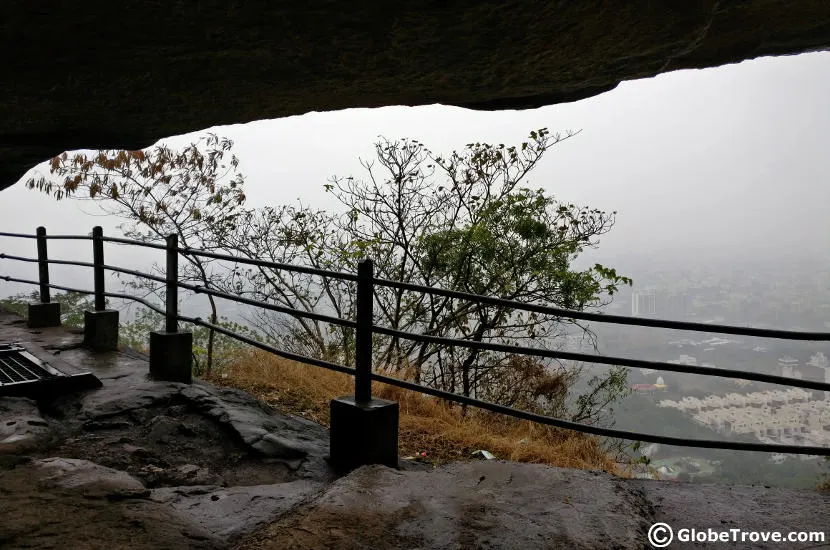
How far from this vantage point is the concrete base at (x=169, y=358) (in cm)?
468

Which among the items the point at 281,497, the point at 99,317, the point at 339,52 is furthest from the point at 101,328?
the point at 339,52

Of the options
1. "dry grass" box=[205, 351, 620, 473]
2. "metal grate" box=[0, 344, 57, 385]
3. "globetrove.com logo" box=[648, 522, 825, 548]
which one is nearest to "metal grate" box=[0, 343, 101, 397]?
"metal grate" box=[0, 344, 57, 385]

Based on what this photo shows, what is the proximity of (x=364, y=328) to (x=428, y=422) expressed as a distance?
2.38 m

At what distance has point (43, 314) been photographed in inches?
282

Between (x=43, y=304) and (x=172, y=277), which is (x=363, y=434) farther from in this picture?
(x=43, y=304)

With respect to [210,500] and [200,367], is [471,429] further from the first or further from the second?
[200,367]

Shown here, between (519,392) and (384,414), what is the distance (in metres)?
4.83

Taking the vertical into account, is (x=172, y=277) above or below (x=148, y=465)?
above

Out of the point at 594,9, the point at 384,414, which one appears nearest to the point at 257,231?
the point at 384,414

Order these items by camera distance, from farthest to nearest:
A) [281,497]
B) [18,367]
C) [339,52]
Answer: [18,367] → [339,52] → [281,497]

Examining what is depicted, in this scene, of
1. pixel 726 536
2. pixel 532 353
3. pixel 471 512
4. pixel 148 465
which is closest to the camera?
pixel 726 536

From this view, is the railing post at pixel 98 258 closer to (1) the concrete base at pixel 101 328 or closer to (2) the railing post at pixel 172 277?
(1) the concrete base at pixel 101 328

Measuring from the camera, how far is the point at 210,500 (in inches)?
107

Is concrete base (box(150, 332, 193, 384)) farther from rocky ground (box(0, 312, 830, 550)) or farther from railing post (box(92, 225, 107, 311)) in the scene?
railing post (box(92, 225, 107, 311))
